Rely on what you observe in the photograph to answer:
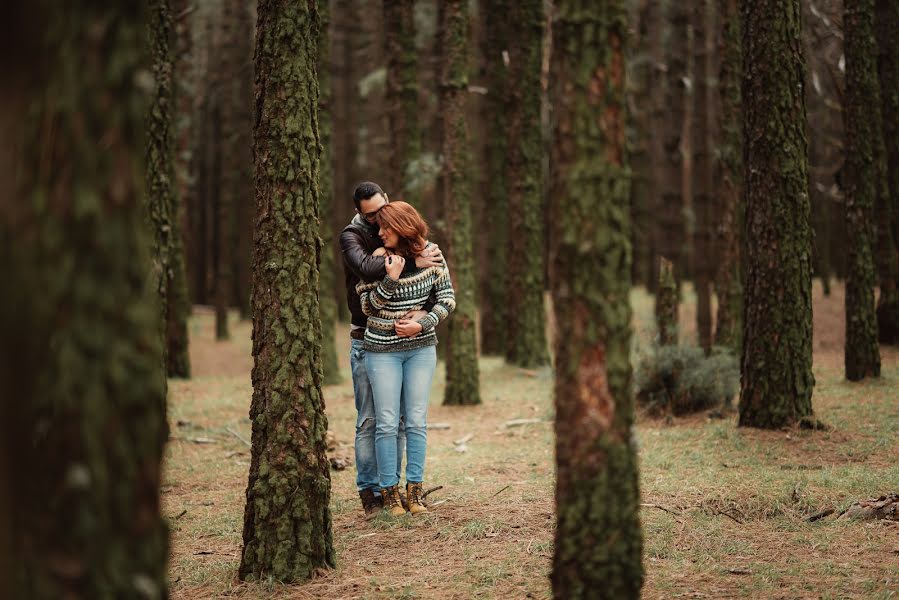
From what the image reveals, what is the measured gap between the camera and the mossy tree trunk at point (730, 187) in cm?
1236

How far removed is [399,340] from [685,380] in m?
4.88

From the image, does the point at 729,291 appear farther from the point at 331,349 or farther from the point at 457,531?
the point at 457,531

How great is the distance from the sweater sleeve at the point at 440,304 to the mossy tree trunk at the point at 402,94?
694 cm

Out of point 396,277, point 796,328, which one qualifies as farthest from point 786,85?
point 396,277

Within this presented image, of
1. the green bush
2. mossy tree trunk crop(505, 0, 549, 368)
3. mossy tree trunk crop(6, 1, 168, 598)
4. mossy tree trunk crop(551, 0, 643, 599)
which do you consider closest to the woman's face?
mossy tree trunk crop(551, 0, 643, 599)

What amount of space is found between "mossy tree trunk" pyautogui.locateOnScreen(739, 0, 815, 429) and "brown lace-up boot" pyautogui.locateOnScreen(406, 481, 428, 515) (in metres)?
3.84

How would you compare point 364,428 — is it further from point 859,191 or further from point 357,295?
point 859,191

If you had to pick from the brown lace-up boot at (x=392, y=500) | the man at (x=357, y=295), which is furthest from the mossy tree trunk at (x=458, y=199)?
the brown lace-up boot at (x=392, y=500)

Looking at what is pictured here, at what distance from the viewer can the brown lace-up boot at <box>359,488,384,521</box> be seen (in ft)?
20.8

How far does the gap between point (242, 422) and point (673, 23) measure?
14.2 metres

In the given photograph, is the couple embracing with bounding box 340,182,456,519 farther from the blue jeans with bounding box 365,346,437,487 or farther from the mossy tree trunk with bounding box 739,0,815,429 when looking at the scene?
the mossy tree trunk with bounding box 739,0,815,429

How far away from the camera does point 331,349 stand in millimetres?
13539

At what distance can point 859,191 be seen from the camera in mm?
10820

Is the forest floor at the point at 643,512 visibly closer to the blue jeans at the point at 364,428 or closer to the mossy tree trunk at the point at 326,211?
the blue jeans at the point at 364,428
